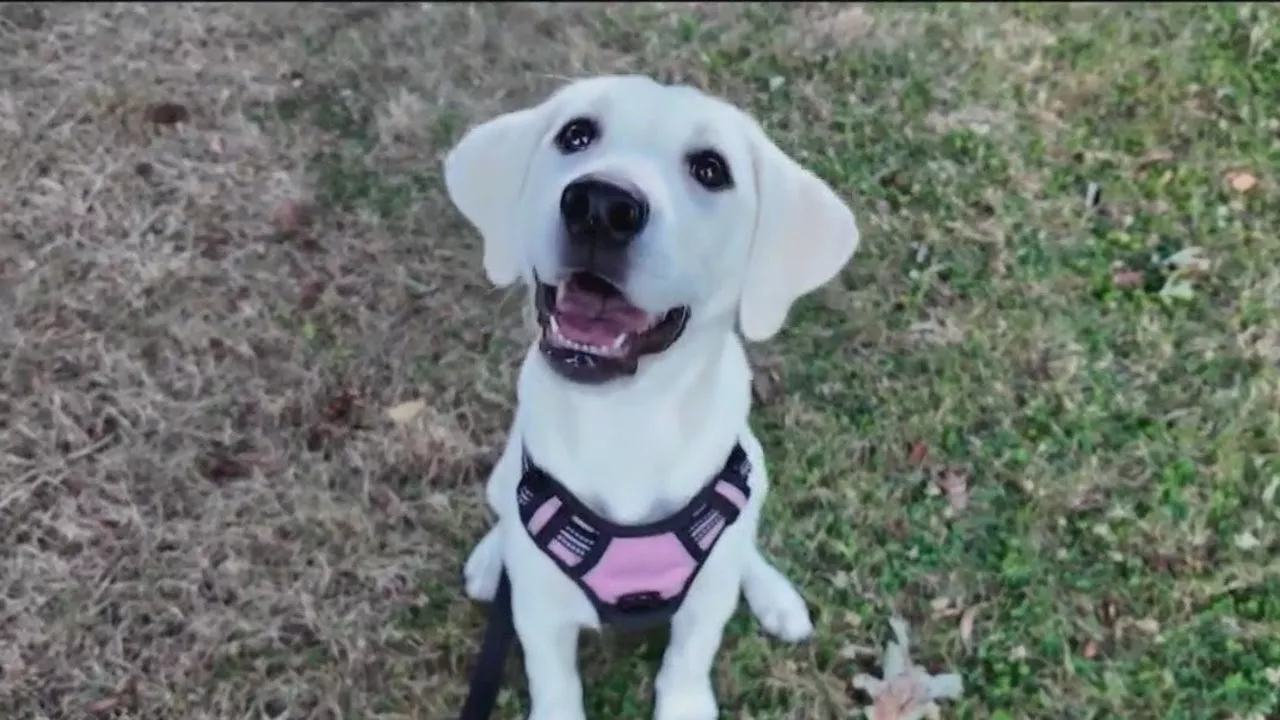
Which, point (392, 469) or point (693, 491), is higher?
point (693, 491)

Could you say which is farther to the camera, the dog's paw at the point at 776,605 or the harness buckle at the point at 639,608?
the dog's paw at the point at 776,605

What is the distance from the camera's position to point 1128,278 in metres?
3.92

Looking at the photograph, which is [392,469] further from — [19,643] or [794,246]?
[794,246]

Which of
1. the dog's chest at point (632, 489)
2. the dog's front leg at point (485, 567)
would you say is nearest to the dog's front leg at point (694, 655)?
the dog's chest at point (632, 489)

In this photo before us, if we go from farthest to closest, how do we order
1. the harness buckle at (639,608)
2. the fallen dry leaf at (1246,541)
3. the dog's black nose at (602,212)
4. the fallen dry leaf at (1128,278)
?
the fallen dry leaf at (1128,278)
the fallen dry leaf at (1246,541)
the harness buckle at (639,608)
the dog's black nose at (602,212)

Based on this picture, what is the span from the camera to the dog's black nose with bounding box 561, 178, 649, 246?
2.04 m

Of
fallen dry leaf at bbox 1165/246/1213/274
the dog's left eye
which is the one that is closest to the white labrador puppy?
the dog's left eye

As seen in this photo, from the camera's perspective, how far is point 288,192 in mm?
4098

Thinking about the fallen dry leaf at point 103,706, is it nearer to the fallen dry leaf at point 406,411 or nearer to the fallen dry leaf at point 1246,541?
the fallen dry leaf at point 406,411

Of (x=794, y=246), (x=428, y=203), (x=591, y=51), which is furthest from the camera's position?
(x=591, y=51)

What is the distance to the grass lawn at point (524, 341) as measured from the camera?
3.15 metres

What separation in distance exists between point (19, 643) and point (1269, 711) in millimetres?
2719

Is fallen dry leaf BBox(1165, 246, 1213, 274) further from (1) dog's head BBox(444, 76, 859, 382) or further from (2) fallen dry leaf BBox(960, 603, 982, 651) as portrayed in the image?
(1) dog's head BBox(444, 76, 859, 382)

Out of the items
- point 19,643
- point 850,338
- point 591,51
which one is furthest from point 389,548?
point 591,51
